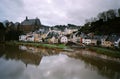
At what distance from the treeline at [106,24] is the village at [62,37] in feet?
7.59

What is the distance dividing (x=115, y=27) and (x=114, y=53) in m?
18.2

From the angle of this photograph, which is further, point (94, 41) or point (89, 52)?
A: point (94, 41)

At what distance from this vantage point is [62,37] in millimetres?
45688

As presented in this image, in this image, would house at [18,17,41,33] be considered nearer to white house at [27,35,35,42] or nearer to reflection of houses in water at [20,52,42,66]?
white house at [27,35,35,42]

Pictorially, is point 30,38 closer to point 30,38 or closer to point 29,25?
point 30,38

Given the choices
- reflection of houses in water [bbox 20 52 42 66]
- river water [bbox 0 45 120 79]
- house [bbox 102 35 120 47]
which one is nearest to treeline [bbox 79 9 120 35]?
house [bbox 102 35 120 47]

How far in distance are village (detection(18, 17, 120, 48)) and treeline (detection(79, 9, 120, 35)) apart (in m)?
2.31

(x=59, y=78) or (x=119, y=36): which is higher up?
(x=119, y=36)

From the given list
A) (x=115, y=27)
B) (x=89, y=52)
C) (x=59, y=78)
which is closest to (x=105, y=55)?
(x=89, y=52)

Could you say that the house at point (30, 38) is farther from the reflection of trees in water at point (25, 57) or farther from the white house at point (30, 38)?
the reflection of trees in water at point (25, 57)

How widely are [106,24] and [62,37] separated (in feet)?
39.4

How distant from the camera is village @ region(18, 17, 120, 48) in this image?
111ft

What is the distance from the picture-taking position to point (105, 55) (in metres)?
22.5

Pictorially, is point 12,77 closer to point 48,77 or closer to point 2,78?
point 2,78
